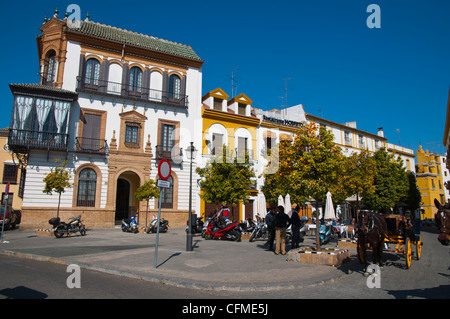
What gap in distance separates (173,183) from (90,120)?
26.5 feet

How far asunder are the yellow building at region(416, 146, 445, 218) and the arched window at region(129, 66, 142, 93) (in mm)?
55688

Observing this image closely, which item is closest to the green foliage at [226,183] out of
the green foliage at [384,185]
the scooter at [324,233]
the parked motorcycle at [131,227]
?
the parked motorcycle at [131,227]

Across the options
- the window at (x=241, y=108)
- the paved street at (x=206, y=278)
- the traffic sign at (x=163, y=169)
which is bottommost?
the paved street at (x=206, y=278)

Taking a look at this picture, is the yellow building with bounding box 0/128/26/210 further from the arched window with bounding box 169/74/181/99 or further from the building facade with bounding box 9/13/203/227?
the arched window with bounding box 169/74/181/99

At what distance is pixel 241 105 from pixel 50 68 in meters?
17.1

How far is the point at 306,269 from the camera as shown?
7863mm

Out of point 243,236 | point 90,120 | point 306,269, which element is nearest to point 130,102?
point 90,120

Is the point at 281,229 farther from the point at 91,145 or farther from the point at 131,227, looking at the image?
the point at 91,145

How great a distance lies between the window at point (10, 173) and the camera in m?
35.2

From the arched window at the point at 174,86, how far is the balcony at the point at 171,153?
4.68m

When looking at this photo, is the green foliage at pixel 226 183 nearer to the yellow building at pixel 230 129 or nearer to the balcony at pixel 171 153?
the balcony at pixel 171 153

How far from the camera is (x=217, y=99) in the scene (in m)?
28.8

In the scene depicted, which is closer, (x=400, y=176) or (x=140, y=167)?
(x=140, y=167)

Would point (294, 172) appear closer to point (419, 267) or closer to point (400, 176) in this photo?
point (419, 267)
